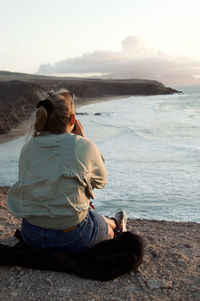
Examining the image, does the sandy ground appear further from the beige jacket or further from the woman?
the beige jacket

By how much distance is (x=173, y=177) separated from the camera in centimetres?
803

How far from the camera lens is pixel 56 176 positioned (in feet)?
8.28

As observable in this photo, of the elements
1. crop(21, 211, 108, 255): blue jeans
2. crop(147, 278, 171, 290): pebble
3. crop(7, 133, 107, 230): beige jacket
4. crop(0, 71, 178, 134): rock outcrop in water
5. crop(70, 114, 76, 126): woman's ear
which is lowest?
crop(0, 71, 178, 134): rock outcrop in water

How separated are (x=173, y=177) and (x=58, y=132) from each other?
5.78 m

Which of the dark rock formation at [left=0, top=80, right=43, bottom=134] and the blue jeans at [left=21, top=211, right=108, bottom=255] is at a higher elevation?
the blue jeans at [left=21, top=211, right=108, bottom=255]

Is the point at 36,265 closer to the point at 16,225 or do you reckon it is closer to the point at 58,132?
the point at 58,132

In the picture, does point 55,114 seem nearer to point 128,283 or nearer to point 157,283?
point 128,283

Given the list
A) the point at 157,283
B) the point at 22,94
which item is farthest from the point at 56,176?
the point at 22,94

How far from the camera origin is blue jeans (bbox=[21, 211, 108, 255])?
2.74 m

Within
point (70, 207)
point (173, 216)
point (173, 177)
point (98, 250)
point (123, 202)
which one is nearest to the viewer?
point (70, 207)

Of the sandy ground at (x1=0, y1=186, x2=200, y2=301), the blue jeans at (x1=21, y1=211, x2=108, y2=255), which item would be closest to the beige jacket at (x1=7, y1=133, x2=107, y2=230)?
the blue jeans at (x1=21, y1=211, x2=108, y2=255)

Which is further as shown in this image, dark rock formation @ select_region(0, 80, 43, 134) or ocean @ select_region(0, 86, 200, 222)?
dark rock formation @ select_region(0, 80, 43, 134)

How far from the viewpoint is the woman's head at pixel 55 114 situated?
102 inches

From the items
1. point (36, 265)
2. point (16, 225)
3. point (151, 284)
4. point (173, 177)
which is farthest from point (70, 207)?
point (173, 177)
